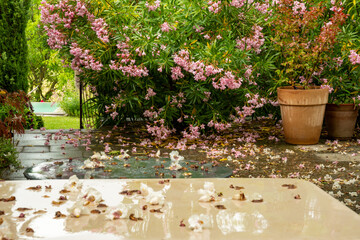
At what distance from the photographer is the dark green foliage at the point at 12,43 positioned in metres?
6.42

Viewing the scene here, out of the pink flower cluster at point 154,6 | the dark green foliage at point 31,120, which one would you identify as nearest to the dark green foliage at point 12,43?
the dark green foliage at point 31,120

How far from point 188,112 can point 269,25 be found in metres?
1.53

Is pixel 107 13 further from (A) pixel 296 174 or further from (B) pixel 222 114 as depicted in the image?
(A) pixel 296 174

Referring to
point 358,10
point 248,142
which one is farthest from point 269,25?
point 248,142

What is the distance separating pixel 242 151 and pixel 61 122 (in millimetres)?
5412

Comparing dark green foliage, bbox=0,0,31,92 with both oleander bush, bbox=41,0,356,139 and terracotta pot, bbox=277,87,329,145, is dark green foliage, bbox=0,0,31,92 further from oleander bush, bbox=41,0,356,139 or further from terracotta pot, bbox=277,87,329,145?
terracotta pot, bbox=277,87,329,145

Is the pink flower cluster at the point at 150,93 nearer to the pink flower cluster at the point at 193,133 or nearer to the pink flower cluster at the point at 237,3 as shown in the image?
the pink flower cluster at the point at 193,133

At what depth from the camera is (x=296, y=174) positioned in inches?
157

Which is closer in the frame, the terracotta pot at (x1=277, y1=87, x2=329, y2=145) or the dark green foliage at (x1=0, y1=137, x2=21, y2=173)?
the dark green foliage at (x1=0, y1=137, x2=21, y2=173)

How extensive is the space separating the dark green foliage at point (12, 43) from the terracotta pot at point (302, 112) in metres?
3.63

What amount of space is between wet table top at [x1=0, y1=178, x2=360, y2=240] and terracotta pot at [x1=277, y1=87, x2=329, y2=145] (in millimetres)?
4013

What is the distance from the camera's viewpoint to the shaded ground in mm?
4004

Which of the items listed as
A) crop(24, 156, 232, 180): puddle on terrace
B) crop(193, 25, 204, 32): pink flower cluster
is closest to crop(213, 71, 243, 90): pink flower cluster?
crop(193, 25, 204, 32): pink flower cluster

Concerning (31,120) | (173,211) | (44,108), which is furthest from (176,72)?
(44,108)
